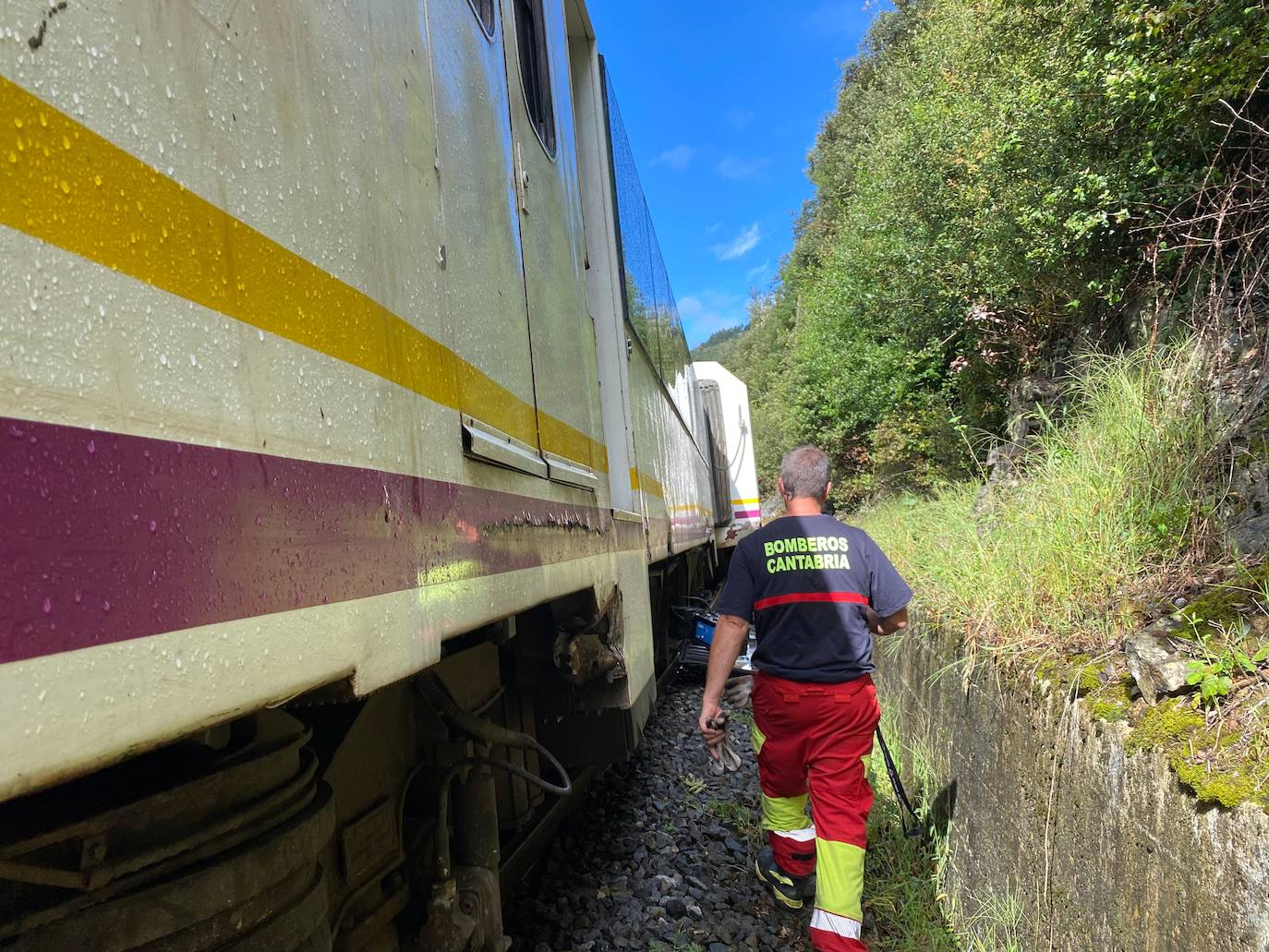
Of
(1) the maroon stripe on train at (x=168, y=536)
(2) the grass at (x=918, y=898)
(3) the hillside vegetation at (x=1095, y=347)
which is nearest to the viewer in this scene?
(1) the maroon stripe on train at (x=168, y=536)

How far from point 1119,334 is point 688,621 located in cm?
473

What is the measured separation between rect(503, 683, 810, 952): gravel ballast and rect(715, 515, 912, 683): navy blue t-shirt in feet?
3.49

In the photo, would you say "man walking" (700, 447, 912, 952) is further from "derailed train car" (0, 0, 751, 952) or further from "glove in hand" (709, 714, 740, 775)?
"derailed train car" (0, 0, 751, 952)

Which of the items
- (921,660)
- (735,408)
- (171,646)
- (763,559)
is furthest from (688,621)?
(171,646)

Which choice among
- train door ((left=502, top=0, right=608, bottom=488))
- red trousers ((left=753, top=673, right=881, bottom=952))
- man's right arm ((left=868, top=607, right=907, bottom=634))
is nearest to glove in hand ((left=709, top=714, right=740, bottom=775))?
red trousers ((left=753, top=673, right=881, bottom=952))

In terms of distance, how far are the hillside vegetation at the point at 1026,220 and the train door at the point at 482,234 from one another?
3.34m

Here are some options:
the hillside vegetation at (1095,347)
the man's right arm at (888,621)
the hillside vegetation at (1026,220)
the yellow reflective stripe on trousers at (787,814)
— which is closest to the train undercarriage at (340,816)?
the yellow reflective stripe on trousers at (787,814)

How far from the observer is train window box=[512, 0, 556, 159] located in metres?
2.46

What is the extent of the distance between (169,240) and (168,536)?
29 cm

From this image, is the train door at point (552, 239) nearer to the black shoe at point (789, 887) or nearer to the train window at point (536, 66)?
the train window at point (536, 66)

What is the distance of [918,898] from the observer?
10.5ft

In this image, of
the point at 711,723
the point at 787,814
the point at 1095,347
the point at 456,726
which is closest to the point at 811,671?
the point at 711,723

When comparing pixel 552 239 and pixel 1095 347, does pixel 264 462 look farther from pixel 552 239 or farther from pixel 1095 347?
pixel 1095 347

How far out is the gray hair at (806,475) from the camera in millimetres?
3174
